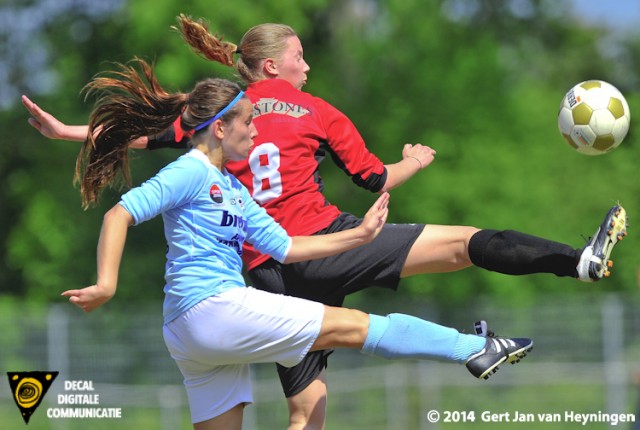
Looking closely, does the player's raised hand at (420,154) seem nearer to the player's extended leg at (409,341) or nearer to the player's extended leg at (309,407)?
the player's extended leg at (409,341)

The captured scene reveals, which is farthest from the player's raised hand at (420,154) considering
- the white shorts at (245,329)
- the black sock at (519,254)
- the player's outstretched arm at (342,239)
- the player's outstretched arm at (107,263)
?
the player's outstretched arm at (107,263)

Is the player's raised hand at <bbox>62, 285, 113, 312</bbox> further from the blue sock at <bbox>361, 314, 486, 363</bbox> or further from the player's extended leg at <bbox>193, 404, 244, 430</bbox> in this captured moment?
the blue sock at <bbox>361, 314, 486, 363</bbox>

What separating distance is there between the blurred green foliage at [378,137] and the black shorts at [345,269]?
1204 centimetres

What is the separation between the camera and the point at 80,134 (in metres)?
5.88

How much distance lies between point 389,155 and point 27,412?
10780mm

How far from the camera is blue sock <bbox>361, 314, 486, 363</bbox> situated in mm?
4930

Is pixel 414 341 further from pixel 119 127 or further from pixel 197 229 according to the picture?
pixel 119 127

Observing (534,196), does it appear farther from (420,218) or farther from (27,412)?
(27,412)

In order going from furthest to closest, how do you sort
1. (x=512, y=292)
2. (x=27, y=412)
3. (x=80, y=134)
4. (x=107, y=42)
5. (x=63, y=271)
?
(x=107, y=42), (x=63, y=271), (x=512, y=292), (x=27, y=412), (x=80, y=134)

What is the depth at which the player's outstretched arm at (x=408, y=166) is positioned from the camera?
5.82 metres

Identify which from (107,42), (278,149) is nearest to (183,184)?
(278,149)

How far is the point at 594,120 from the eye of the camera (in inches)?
240

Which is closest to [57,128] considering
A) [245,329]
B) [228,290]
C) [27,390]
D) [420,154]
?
[228,290]

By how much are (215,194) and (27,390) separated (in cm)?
685
